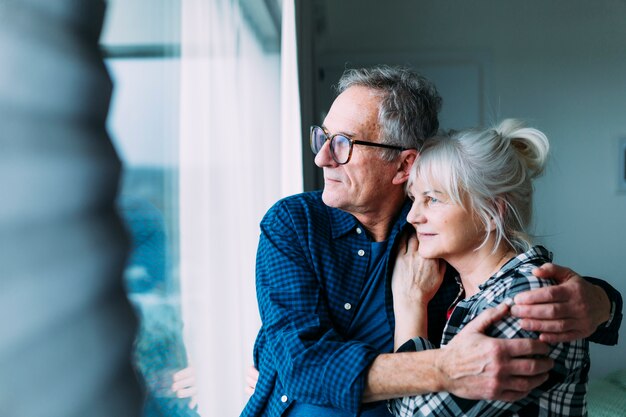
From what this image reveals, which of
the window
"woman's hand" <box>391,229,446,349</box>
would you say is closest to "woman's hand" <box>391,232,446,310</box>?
"woman's hand" <box>391,229,446,349</box>

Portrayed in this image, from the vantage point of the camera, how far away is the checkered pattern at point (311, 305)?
117 centimetres

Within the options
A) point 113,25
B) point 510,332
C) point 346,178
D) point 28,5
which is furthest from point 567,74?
point 28,5

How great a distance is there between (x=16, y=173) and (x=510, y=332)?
0.85 meters

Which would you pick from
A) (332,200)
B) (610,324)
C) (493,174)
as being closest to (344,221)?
(332,200)

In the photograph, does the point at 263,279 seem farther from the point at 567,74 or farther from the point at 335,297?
the point at 567,74

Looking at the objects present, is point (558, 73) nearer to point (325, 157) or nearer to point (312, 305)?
point (325, 157)

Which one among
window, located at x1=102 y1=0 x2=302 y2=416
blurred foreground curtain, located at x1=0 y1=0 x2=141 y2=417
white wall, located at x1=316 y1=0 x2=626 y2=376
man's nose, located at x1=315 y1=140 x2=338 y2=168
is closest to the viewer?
blurred foreground curtain, located at x1=0 y1=0 x2=141 y2=417

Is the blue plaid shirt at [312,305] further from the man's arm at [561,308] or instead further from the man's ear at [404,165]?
the man's arm at [561,308]

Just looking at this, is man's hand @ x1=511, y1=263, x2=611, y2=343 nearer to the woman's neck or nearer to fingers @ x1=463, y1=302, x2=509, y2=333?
fingers @ x1=463, y1=302, x2=509, y2=333

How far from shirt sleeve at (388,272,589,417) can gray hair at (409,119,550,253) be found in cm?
18

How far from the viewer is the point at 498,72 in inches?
171

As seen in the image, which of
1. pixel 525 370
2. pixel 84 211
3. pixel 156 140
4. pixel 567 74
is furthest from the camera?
pixel 567 74

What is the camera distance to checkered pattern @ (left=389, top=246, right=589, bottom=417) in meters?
1.11

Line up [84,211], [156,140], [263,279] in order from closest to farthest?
[84,211] < [156,140] < [263,279]
